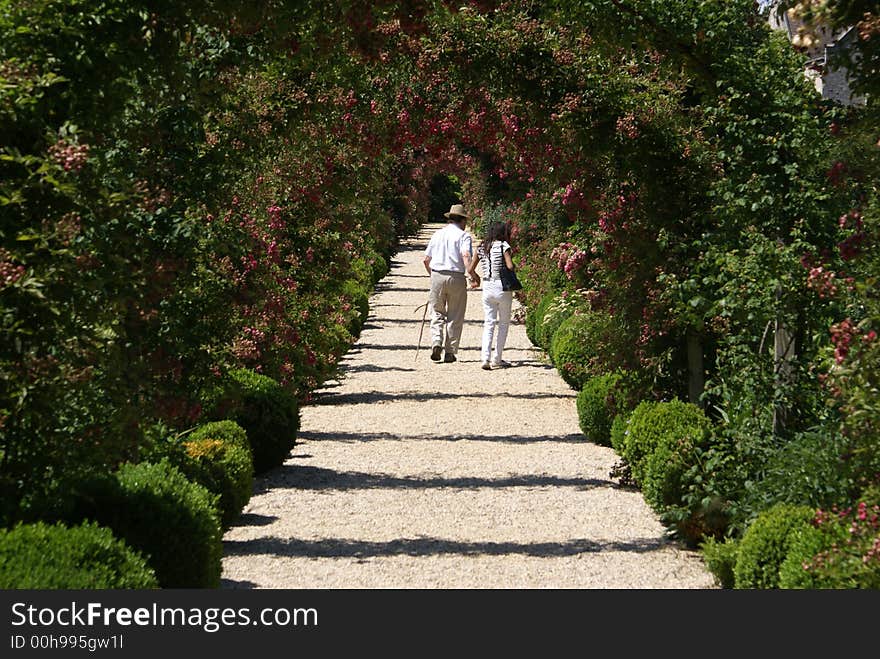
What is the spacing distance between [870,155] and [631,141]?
10.8 ft

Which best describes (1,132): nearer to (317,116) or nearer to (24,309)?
(24,309)

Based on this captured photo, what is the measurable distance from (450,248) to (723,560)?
30.3 feet

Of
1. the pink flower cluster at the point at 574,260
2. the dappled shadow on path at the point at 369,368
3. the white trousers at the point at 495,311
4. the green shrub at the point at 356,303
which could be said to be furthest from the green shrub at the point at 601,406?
the green shrub at the point at 356,303

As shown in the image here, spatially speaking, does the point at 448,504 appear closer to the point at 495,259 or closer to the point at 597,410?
the point at 597,410

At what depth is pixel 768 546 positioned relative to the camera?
5496 millimetres

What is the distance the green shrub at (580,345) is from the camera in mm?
9531

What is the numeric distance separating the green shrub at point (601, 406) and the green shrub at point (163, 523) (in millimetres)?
4668

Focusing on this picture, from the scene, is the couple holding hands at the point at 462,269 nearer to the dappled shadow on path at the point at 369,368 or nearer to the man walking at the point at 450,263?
the man walking at the point at 450,263

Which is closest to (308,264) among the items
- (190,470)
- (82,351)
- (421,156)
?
(190,470)

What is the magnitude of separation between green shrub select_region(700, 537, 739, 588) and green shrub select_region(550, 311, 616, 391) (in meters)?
3.08

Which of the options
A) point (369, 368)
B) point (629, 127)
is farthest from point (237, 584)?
point (369, 368)

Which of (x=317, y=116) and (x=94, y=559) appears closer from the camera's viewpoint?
(x=94, y=559)

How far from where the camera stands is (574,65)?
8.80m

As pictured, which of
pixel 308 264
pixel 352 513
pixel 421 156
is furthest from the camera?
pixel 421 156
